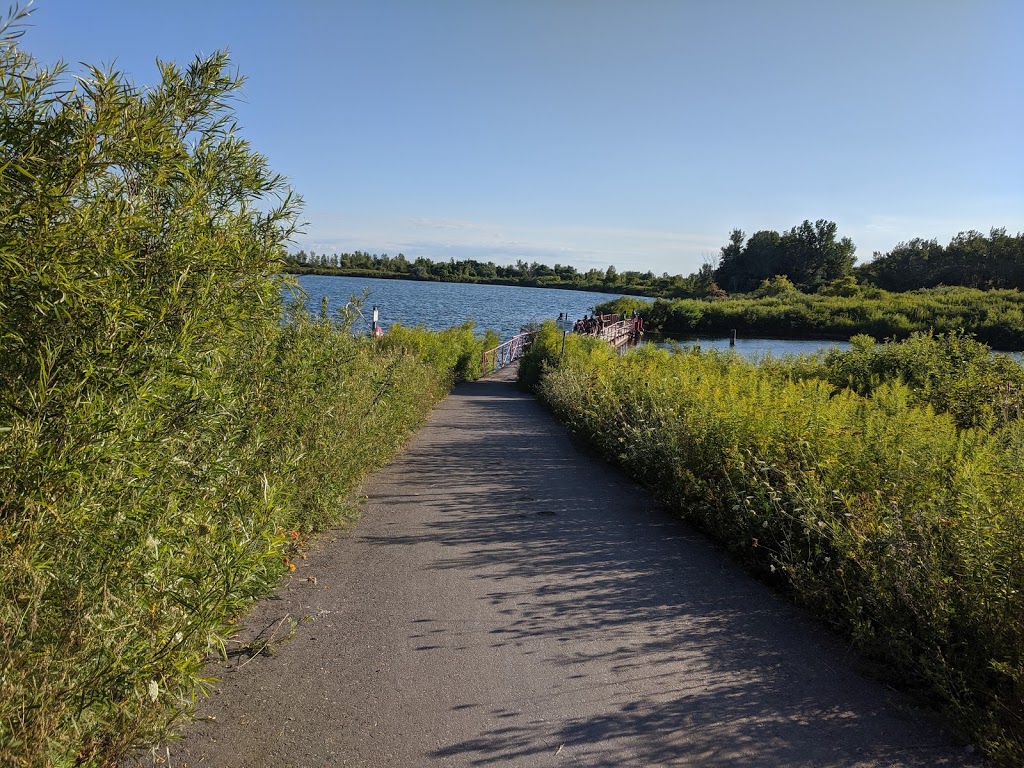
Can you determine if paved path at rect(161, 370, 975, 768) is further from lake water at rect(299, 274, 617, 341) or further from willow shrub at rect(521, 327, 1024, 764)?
lake water at rect(299, 274, 617, 341)

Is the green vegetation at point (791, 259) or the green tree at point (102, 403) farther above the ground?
the green vegetation at point (791, 259)

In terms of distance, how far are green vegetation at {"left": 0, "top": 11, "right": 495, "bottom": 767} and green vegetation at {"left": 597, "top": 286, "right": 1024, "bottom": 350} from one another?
52.9m

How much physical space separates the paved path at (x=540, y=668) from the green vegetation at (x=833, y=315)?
164ft

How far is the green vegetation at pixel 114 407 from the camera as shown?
2064mm

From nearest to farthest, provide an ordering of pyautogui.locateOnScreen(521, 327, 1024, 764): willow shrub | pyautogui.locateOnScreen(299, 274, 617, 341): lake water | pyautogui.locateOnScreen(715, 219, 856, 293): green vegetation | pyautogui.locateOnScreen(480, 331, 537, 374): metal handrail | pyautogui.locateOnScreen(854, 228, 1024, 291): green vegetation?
pyautogui.locateOnScreen(521, 327, 1024, 764): willow shrub → pyautogui.locateOnScreen(299, 274, 617, 341): lake water → pyautogui.locateOnScreen(480, 331, 537, 374): metal handrail → pyautogui.locateOnScreen(854, 228, 1024, 291): green vegetation → pyautogui.locateOnScreen(715, 219, 856, 293): green vegetation

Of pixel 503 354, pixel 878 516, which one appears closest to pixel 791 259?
pixel 503 354

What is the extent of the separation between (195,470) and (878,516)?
13.7 feet

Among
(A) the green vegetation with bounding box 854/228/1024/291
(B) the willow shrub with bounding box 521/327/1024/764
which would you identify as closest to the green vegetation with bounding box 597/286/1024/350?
(A) the green vegetation with bounding box 854/228/1024/291

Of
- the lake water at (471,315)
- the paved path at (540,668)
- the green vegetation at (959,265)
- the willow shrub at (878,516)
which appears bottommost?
the paved path at (540,668)

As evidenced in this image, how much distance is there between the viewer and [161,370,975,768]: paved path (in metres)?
3.15

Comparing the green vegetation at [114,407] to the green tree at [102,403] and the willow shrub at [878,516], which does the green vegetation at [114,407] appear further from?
the willow shrub at [878,516]

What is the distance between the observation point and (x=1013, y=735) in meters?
3.00

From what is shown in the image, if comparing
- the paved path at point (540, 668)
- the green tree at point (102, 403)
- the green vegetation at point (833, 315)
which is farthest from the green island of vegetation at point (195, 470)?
the green vegetation at point (833, 315)

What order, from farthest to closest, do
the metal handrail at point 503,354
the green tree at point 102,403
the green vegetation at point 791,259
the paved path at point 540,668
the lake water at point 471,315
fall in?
the green vegetation at point 791,259 → the metal handrail at point 503,354 → the lake water at point 471,315 → the paved path at point 540,668 → the green tree at point 102,403
